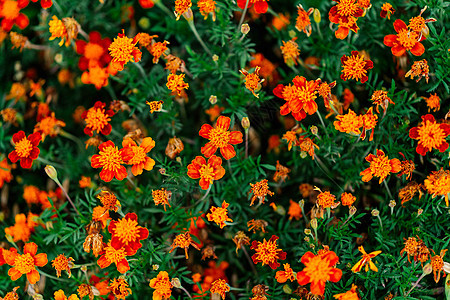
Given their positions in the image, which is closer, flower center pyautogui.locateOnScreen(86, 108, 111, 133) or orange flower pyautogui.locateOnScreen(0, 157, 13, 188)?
flower center pyautogui.locateOnScreen(86, 108, 111, 133)

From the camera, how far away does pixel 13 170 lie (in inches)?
80.7

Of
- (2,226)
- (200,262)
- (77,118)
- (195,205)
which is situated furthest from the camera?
(77,118)

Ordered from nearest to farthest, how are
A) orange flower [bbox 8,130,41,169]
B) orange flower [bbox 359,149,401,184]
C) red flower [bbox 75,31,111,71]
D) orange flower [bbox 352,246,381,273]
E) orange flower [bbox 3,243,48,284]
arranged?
1. orange flower [bbox 352,246,381,273]
2. orange flower [bbox 359,149,401,184]
3. orange flower [bbox 3,243,48,284]
4. orange flower [bbox 8,130,41,169]
5. red flower [bbox 75,31,111,71]

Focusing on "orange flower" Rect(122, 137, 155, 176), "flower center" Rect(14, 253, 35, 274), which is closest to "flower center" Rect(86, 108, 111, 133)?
"orange flower" Rect(122, 137, 155, 176)

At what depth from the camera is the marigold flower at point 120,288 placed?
1431 mm

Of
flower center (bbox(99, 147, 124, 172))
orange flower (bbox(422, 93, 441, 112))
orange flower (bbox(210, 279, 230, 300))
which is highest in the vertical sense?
orange flower (bbox(422, 93, 441, 112))

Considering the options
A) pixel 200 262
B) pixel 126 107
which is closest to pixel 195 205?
pixel 200 262

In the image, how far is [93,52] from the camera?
1815 millimetres

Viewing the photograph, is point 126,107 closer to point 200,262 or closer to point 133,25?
point 133,25

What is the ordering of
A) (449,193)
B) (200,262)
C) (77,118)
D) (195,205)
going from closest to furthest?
(449,193) → (195,205) → (200,262) → (77,118)

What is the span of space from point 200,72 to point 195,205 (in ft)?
1.66

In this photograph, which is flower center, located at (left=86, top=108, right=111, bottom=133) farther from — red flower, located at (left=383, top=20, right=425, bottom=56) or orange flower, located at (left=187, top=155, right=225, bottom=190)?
red flower, located at (left=383, top=20, right=425, bottom=56)

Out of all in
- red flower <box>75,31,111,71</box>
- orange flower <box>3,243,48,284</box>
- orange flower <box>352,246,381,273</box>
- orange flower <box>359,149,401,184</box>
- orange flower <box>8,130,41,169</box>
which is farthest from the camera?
A: red flower <box>75,31,111,71</box>

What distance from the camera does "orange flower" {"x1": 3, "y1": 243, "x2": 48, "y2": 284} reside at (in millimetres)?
1517
